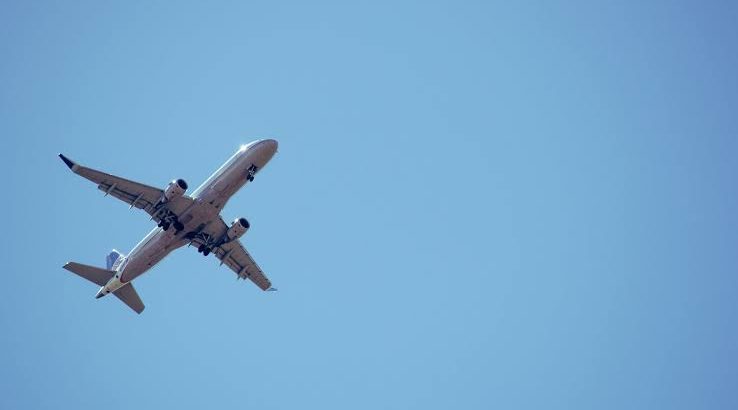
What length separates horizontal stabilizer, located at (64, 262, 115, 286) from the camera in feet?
210

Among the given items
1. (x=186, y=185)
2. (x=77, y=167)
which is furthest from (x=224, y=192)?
(x=77, y=167)

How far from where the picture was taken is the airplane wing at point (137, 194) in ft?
195

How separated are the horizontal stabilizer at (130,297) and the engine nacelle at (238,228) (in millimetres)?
10168

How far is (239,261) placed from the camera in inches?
2726

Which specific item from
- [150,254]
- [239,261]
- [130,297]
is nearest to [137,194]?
Answer: [150,254]

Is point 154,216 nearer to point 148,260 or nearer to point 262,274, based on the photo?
point 148,260

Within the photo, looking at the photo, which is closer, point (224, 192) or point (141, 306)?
point (224, 192)

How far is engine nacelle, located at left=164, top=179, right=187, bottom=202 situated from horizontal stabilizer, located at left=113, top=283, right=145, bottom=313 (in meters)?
11.2

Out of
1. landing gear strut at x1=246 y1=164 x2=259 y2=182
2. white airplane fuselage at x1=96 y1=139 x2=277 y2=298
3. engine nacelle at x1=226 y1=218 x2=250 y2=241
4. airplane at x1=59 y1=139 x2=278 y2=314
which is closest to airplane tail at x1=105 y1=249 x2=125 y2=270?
airplane at x1=59 y1=139 x2=278 y2=314

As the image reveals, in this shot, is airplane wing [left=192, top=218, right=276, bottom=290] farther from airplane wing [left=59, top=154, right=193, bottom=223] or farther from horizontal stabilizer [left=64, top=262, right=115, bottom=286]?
horizontal stabilizer [left=64, top=262, right=115, bottom=286]

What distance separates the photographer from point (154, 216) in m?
61.0

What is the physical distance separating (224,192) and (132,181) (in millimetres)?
6794

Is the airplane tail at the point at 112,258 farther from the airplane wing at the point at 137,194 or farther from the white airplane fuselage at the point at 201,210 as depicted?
the airplane wing at the point at 137,194

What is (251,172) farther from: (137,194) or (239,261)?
(239,261)
